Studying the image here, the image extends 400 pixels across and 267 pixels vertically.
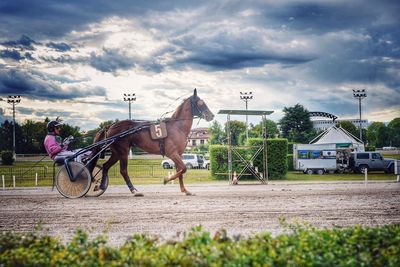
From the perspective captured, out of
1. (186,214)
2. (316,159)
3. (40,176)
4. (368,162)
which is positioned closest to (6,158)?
(40,176)

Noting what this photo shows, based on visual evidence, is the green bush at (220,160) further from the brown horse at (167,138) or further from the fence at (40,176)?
the brown horse at (167,138)

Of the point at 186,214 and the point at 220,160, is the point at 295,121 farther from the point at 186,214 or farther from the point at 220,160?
the point at 186,214

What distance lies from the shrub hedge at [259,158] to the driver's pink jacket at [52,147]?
1519cm

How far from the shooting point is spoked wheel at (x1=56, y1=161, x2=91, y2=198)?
422 inches

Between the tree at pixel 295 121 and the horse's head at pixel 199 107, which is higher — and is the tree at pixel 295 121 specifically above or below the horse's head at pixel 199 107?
above

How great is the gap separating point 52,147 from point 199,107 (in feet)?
16.0

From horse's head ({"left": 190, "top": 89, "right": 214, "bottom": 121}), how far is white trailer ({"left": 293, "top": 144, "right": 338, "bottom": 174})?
23.3m

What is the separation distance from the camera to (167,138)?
11586mm

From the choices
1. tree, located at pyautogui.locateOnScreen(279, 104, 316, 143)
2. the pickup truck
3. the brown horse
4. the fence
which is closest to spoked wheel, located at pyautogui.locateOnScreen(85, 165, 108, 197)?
the brown horse

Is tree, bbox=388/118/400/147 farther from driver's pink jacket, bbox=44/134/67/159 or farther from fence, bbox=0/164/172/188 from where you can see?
driver's pink jacket, bbox=44/134/67/159

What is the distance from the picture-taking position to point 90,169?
451 inches

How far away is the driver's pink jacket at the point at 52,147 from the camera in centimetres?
1086

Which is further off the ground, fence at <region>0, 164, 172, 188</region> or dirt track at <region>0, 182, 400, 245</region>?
dirt track at <region>0, 182, 400, 245</region>

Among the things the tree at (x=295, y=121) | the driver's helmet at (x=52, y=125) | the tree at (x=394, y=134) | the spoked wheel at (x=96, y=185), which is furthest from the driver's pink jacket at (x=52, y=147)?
the tree at (x=394, y=134)
